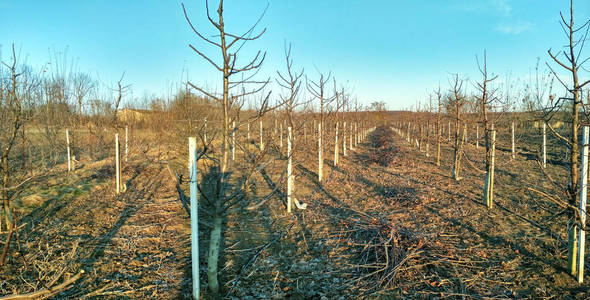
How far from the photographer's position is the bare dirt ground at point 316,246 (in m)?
Answer: 3.31

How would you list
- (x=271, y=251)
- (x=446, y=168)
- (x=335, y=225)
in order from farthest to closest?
1. (x=446, y=168)
2. (x=335, y=225)
3. (x=271, y=251)

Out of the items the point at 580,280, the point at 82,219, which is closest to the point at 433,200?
the point at 580,280

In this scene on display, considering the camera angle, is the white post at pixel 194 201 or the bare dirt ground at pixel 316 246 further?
the bare dirt ground at pixel 316 246

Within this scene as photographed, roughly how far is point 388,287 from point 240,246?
2263mm

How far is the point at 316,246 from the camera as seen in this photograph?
14.8ft

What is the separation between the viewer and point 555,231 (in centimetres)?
463

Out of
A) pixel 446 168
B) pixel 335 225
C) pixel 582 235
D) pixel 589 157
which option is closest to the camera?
pixel 582 235

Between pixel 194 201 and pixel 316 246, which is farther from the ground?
pixel 194 201

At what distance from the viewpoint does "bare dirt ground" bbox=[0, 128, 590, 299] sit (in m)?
3.31

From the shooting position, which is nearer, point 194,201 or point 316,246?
point 194,201

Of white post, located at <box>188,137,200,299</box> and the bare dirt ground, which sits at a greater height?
white post, located at <box>188,137,200,299</box>

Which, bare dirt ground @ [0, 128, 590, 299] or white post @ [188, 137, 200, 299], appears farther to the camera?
bare dirt ground @ [0, 128, 590, 299]

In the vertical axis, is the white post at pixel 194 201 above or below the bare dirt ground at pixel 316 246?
above

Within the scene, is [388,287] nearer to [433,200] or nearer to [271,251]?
[271,251]
